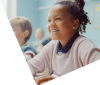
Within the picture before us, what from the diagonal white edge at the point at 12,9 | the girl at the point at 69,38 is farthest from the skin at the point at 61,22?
the diagonal white edge at the point at 12,9

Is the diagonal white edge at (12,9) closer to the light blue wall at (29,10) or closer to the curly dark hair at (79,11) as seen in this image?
the light blue wall at (29,10)

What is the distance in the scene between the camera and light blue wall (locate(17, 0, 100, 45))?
1.01 ft

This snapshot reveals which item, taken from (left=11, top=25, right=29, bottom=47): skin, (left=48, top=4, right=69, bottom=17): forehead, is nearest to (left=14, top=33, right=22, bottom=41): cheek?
(left=11, top=25, right=29, bottom=47): skin

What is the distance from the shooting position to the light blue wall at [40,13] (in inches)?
12.1

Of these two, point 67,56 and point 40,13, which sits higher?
point 40,13

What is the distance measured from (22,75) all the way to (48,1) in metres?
0.26

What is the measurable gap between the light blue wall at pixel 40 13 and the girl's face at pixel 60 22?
6 cm

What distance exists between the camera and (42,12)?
0.32 m

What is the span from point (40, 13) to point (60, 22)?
11cm

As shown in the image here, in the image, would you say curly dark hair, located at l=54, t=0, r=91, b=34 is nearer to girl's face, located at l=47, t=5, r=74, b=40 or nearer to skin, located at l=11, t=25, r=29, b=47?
girl's face, located at l=47, t=5, r=74, b=40

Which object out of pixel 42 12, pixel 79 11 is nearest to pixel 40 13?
pixel 42 12

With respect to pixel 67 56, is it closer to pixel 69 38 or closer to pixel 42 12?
pixel 69 38

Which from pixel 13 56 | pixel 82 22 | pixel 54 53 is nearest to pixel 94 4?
pixel 82 22

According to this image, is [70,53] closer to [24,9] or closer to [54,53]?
[54,53]
